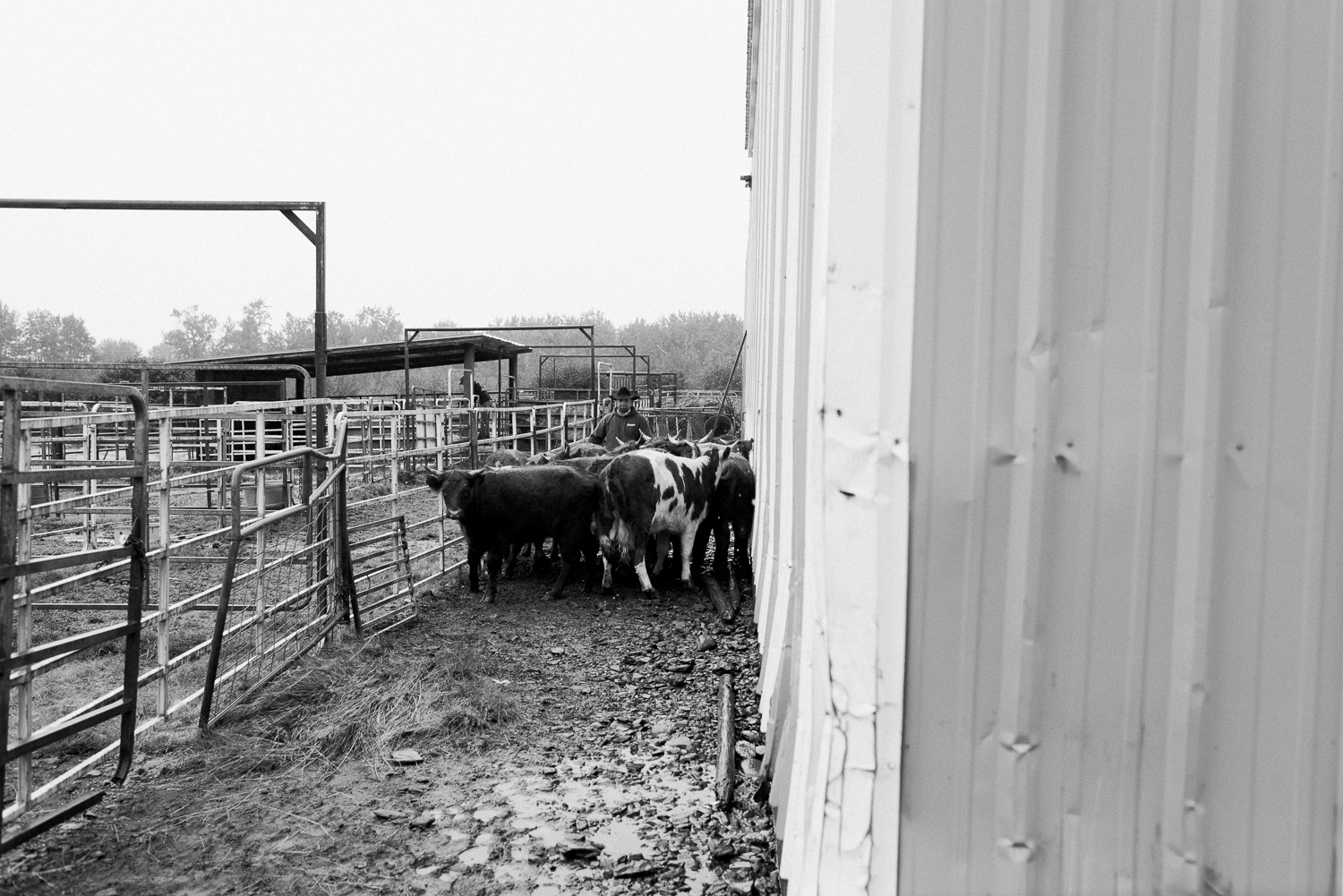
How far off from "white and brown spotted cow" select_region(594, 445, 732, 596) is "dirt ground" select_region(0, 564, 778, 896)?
7.94 ft

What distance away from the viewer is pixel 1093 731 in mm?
1956

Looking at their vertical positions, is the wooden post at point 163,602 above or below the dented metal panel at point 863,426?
below

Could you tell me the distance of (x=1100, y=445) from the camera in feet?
6.38

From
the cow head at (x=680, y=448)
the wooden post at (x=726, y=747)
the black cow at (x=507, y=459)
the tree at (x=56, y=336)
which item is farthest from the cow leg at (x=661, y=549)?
the tree at (x=56, y=336)

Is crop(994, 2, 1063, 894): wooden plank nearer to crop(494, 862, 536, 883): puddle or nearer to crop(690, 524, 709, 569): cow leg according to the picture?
crop(494, 862, 536, 883): puddle

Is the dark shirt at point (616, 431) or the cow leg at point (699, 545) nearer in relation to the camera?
the cow leg at point (699, 545)

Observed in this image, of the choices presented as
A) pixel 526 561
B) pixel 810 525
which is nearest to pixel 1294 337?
pixel 810 525

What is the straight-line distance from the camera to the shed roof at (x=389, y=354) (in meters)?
20.7

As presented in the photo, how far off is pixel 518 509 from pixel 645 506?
3.79ft

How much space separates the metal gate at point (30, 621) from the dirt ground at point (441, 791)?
0.17m

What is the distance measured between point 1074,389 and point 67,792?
13.6ft

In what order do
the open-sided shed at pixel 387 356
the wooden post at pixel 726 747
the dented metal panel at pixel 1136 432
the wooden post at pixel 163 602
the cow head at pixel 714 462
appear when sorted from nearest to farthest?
1. the dented metal panel at pixel 1136 432
2. the wooden post at pixel 726 747
3. the wooden post at pixel 163 602
4. the cow head at pixel 714 462
5. the open-sided shed at pixel 387 356

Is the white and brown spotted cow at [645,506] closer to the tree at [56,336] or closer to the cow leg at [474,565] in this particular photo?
the cow leg at [474,565]

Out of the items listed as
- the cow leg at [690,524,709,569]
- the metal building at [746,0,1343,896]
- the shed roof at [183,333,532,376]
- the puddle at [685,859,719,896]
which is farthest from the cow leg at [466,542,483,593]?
the shed roof at [183,333,532,376]
